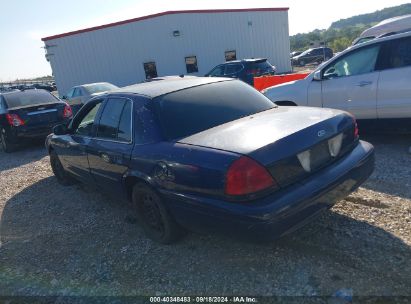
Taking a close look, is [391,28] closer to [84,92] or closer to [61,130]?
[84,92]

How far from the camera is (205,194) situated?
9.55ft

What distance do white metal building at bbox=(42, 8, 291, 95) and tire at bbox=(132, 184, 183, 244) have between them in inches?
831

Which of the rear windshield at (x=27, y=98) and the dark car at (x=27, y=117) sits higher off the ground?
the rear windshield at (x=27, y=98)

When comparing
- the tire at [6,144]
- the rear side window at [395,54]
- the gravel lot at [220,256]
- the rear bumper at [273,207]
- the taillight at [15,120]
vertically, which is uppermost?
the rear side window at [395,54]

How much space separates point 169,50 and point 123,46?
2939 mm

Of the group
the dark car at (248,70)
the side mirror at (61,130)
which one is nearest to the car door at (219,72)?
the dark car at (248,70)

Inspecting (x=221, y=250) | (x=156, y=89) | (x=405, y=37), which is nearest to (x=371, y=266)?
(x=221, y=250)

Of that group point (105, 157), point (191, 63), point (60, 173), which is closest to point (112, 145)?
point (105, 157)

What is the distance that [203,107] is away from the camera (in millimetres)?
3664

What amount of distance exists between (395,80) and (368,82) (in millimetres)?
385

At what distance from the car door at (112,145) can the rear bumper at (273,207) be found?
0.80m

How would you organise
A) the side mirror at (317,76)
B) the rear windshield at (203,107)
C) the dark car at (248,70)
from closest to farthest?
the rear windshield at (203,107), the side mirror at (317,76), the dark car at (248,70)

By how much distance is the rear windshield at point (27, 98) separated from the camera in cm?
946

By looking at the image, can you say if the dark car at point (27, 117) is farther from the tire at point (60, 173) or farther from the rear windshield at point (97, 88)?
the rear windshield at point (97, 88)
